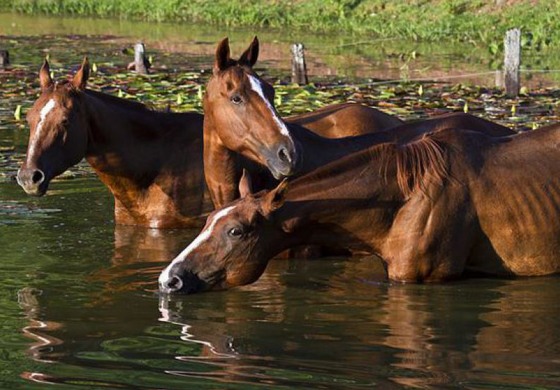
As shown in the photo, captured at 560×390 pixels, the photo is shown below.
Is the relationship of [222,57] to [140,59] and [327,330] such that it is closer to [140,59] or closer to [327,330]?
[327,330]

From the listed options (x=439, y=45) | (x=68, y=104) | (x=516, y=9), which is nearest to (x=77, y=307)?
(x=68, y=104)

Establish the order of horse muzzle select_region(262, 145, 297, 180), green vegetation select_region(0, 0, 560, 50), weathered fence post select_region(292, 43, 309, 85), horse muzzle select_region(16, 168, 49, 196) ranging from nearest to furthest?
horse muzzle select_region(262, 145, 297, 180), horse muzzle select_region(16, 168, 49, 196), weathered fence post select_region(292, 43, 309, 85), green vegetation select_region(0, 0, 560, 50)

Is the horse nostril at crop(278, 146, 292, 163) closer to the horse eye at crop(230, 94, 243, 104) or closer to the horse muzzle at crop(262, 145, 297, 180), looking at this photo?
the horse muzzle at crop(262, 145, 297, 180)

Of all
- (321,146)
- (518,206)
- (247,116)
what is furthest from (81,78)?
(518,206)

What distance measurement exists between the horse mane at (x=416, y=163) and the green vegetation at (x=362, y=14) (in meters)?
20.6

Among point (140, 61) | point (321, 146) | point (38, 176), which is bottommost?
point (38, 176)

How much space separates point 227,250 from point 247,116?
1442 mm

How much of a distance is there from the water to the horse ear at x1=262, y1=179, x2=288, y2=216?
2.23 ft

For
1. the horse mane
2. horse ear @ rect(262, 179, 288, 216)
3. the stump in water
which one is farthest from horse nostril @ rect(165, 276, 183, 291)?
the stump in water

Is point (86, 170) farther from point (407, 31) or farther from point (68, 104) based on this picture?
point (407, 31)

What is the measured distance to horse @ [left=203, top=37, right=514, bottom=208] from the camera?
1010cm

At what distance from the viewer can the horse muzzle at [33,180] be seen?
36.5 feet

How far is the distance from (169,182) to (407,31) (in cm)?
2242

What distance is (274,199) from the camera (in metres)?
9.17
